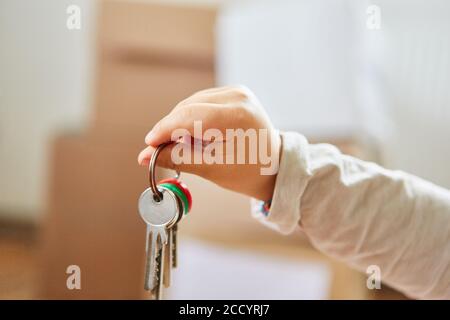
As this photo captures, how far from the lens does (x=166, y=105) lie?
1.27m

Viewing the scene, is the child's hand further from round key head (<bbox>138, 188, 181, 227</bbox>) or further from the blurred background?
the blurred background

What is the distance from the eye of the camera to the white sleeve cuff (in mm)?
455

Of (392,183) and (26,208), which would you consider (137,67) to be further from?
(392,183)

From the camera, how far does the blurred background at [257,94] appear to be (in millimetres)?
1010

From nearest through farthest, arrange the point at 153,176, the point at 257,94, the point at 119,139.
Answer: the point at 153,176, the point at 257,94, the point at 119,139

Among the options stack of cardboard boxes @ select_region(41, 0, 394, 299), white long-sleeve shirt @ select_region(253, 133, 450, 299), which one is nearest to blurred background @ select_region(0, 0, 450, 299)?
stack of cardboard boxes @ select_region(41, 0, 394, 299)

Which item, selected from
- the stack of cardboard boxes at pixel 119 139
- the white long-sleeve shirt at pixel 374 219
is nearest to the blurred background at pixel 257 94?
the stack of cardboard boxes at pixel 119 139

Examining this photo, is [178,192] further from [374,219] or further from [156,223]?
[374,219]

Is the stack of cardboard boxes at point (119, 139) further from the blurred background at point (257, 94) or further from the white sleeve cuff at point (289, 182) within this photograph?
the white sleeve cuff at point (289, 182)

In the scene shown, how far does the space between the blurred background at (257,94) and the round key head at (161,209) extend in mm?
520

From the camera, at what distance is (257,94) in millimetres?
1198

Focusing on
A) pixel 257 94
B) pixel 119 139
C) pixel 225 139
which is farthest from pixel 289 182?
pixel 119 139

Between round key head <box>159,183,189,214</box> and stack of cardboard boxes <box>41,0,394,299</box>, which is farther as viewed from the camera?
stack of cardboard boxes <box>41,0,394,299</box>

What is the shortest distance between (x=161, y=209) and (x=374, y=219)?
0.19m
